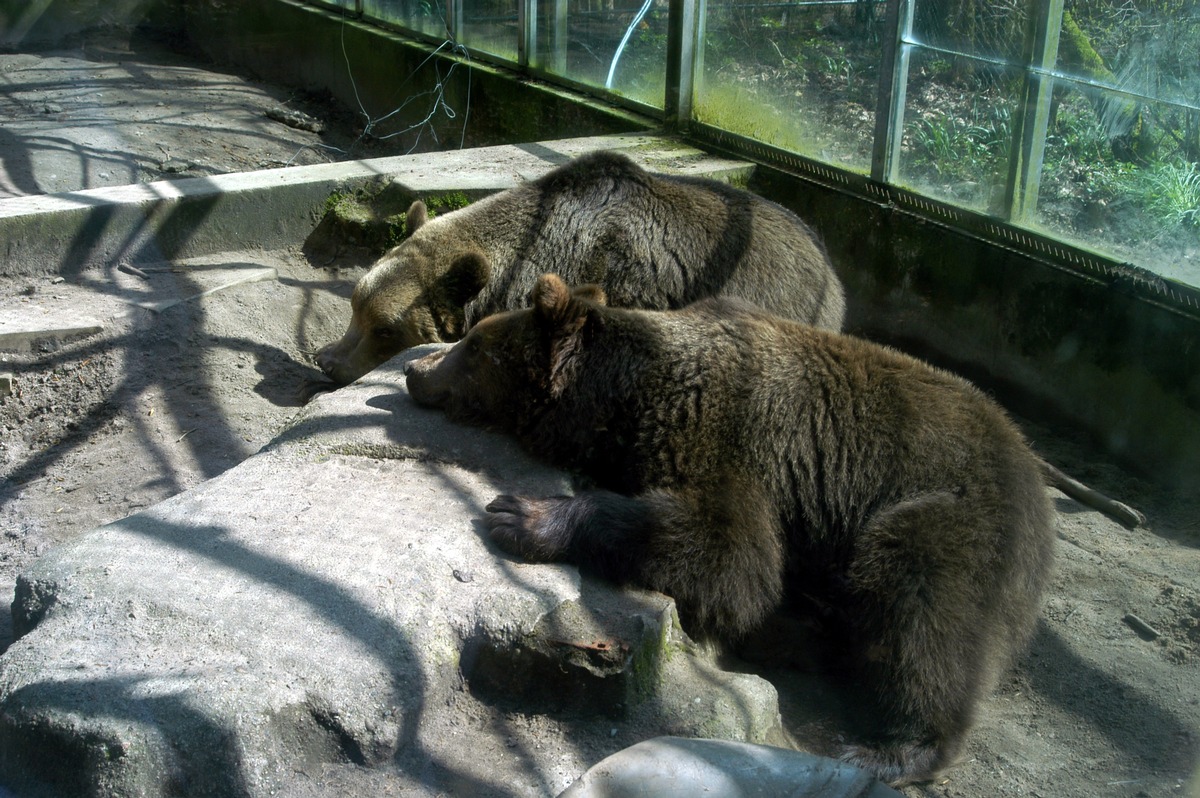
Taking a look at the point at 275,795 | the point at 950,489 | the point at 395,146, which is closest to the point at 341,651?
the point at 275,795

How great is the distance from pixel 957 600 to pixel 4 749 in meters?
2.93

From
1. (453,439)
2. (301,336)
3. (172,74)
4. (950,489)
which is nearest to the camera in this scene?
(950,489)

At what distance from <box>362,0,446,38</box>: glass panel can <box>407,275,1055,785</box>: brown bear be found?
914cm

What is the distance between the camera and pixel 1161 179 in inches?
Answer: 233

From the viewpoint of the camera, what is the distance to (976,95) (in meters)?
6.97

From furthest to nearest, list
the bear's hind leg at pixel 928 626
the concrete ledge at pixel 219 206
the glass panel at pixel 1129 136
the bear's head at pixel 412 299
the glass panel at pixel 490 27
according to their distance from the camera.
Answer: the glass panel at pixel 490 27 → the concrete ledge at pixel 219 206 → the bear's head at pixel 412 299 → the glass panel at pixel 1129 136 → the bear's hind leg at pixel 928 626

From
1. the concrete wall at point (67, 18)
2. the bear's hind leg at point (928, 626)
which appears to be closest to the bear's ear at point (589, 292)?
the bear's hind leg at point (928, 626)

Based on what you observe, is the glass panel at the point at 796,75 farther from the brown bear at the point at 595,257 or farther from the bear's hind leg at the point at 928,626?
the bear's hind leg at the point at 928,626

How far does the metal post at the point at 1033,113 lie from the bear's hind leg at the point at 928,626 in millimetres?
3420

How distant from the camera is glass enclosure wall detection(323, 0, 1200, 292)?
5910 millimetres

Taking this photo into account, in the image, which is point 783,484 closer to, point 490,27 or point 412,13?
point 490,27

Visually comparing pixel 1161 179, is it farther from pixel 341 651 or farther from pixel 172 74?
pixel 172 74

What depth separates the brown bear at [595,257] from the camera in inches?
233

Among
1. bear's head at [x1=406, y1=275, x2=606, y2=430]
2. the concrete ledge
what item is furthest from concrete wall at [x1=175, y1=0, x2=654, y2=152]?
bear's head at [x1=406, y1=275, x2=606, y2=430]
